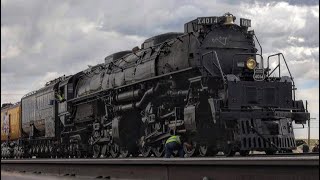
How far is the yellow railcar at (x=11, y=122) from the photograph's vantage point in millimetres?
33906

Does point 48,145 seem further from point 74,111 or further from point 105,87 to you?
point 105,87

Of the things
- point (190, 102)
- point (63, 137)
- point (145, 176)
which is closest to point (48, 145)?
point (63, 137)

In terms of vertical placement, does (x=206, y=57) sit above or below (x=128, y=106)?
above

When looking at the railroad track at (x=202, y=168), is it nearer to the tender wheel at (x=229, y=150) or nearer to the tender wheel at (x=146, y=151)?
the tender wheel at (x=229, y=150)

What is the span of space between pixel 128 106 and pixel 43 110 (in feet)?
35.4

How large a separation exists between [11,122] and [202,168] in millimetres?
29431

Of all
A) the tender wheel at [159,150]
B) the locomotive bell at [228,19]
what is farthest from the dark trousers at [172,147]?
the locomotive bell at [228,19]

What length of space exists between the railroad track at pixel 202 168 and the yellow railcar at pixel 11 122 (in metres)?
19.7

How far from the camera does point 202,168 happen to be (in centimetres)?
909

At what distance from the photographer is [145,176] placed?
35.3 ft

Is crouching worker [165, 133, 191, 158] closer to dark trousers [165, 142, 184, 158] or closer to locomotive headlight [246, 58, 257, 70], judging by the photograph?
dark trousers [165, 142, 184, 158]

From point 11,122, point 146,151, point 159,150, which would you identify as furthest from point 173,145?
point 11,122

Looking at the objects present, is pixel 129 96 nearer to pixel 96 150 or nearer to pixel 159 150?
pixel 159 150

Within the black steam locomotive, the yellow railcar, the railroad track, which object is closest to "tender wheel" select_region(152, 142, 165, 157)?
the black steam locomotive
